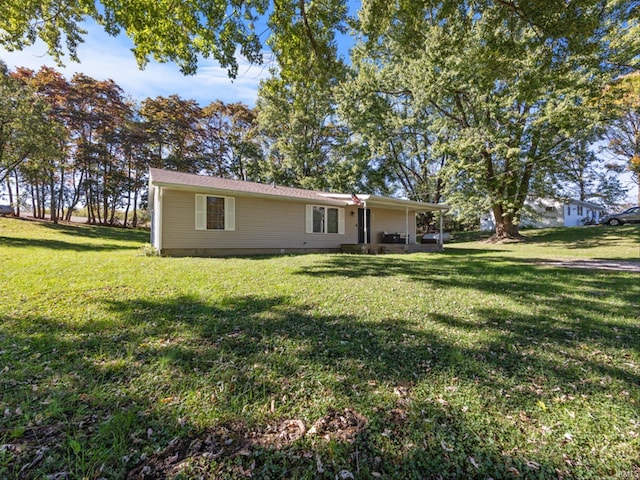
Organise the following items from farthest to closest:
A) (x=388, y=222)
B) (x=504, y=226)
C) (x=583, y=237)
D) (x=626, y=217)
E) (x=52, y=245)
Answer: (x=626, y=217) → (x=504, y=226) → (x=583, y=237) → (x=388, y=222) → (x=52, y=245)

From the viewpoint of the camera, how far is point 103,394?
224 cm

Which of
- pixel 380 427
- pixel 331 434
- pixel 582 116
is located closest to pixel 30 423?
pixel 331 434

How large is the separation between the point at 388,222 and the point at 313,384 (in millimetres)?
14162

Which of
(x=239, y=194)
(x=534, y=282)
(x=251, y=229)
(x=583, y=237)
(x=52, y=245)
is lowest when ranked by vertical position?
(x=534, y=282)

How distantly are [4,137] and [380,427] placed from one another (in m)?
20.7

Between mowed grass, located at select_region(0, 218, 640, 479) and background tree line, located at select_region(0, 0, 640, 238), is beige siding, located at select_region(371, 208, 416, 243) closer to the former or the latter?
background tree line, located at select_region(0, 0, 640, 238)

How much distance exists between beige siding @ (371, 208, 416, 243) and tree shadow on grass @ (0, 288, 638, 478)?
1159cm

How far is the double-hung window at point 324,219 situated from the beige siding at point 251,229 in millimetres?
275

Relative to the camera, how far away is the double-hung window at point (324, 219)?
13.0 meters

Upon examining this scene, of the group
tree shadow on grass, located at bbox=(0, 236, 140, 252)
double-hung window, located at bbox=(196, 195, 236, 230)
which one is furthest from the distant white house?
tree shadow on grass, located at bbox=(0, 236, 140, 252)

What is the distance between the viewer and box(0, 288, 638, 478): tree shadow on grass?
172cm

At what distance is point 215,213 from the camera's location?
10664mm

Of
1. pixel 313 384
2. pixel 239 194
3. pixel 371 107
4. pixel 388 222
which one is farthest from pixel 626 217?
pixel 313 384

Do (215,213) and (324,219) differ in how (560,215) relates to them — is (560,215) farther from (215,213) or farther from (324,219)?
(215,213)
